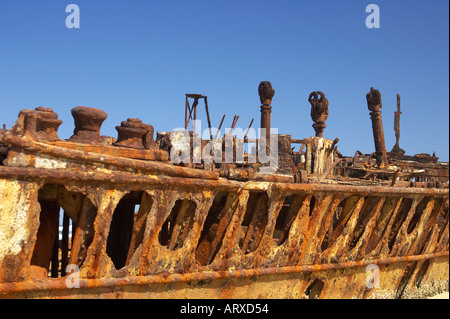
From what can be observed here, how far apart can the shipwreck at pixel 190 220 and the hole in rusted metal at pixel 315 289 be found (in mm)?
21

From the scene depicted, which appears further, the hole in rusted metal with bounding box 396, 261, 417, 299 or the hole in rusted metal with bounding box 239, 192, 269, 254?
the hole in rusted metal with bounding box 396, 261, 417, 299

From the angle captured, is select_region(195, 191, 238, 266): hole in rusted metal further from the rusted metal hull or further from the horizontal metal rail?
the horizontal metal rail

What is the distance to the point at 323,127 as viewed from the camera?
580 inches

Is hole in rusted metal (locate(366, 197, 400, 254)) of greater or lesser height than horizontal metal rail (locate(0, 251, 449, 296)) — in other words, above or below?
above

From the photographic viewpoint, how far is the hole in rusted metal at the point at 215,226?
7508mm

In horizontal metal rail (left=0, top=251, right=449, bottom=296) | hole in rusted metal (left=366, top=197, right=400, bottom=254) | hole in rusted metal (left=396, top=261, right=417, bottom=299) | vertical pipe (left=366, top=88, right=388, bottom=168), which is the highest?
vertical pipe (left=366, top=88, right=388, bottom=168)

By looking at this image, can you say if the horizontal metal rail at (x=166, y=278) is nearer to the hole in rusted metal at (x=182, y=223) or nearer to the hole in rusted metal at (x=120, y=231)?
the hole in rusted metal at (x=182, y=223)

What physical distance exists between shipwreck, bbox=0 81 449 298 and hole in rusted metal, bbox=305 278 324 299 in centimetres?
2

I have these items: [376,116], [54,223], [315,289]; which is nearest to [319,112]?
[376,116]

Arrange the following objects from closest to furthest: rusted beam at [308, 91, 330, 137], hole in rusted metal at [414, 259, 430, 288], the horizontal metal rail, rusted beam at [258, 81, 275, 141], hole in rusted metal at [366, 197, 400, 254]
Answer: the horizontal metal rail < hole in rusted metal at [366, 197, 400, 254] < hole in rusted metal at [414, 259, 430, 288] < rusted beam at [258, 81, 275, 141] < rusted beam at [308, 91, 330, 137]

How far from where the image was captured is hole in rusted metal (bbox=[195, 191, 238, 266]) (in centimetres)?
751

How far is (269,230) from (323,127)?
7304 mm

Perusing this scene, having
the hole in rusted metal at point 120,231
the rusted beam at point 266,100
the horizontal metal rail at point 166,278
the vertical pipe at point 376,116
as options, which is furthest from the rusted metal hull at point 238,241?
the vertical pipe at point 376,116

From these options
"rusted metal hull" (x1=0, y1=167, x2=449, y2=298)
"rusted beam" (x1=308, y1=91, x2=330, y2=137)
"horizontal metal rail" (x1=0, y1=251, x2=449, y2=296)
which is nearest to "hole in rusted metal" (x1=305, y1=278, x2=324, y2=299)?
"rusted metal hull" (x1=0, y1=167, x2=449, y2=298)
